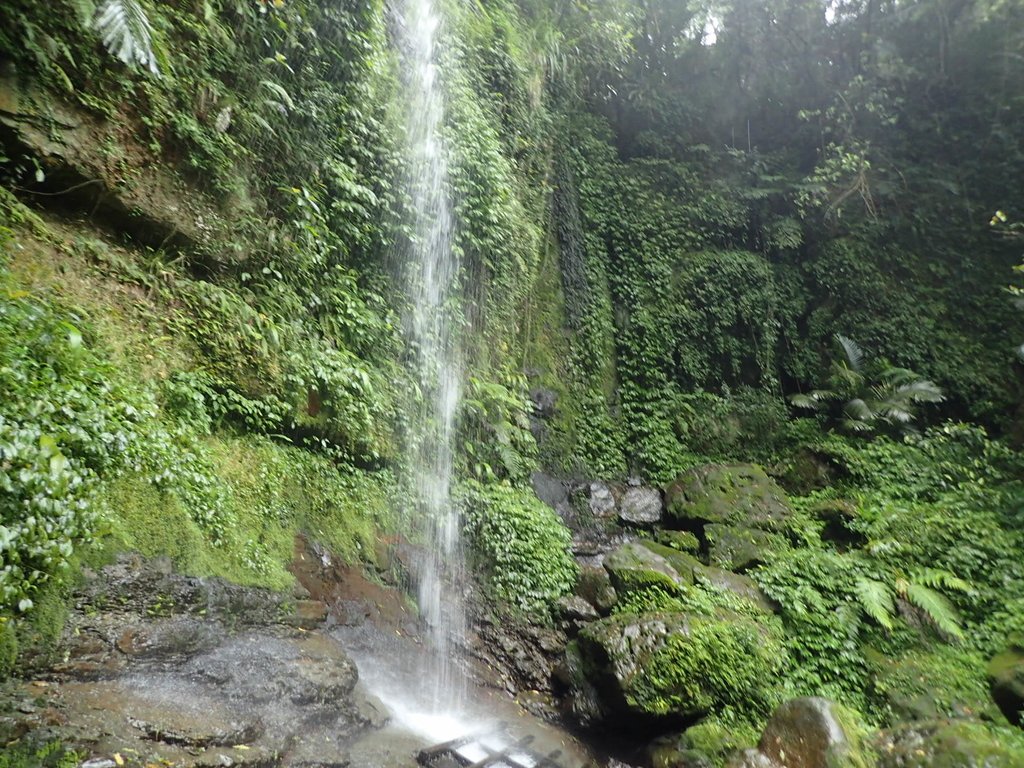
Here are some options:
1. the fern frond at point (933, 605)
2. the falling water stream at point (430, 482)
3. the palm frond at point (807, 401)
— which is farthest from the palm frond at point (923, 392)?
the falling water stream at point (430, 482)

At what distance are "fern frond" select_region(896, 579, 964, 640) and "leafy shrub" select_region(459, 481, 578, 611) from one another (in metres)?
3.89

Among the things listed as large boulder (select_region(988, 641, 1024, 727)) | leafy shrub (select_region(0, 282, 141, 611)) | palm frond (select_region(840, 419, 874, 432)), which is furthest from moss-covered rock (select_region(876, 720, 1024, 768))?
palm frond (select_region(840, 419, 874, 432))

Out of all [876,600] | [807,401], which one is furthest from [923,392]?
[876,600]

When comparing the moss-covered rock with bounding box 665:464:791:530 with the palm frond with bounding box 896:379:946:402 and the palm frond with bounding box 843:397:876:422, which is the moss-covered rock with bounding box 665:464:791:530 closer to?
the palm frond with bounding box 843:397:876:422

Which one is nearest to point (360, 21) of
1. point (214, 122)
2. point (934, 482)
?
point (214, 122)

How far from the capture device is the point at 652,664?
5.54 metres

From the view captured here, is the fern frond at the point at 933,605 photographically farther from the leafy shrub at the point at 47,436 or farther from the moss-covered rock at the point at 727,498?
the leafy shrub at the point at 47,436

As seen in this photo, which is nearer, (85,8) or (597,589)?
(85,8)

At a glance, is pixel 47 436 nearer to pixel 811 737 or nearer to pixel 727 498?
pixel 811 737

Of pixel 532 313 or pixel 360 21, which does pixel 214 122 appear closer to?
pixel 360 21

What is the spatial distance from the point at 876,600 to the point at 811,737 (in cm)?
290

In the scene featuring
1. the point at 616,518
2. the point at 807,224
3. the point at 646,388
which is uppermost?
the point at 807,224

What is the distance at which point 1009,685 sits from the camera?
5352 mm

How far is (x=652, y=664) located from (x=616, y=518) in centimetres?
394
